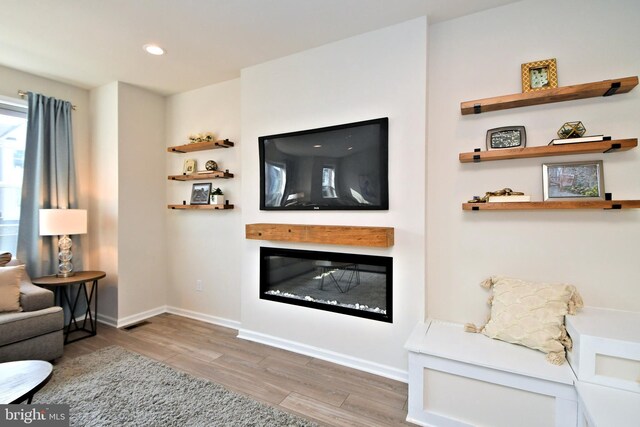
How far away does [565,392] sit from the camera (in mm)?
1500

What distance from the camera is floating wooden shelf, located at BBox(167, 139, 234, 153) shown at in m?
3.22

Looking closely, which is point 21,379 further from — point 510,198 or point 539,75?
point 539,75

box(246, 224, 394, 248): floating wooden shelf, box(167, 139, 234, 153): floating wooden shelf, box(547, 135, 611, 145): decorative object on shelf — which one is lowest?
box(246, 224, 394, 248): floating wooden shelf

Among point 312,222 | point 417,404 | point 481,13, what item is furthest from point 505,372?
point 481,13

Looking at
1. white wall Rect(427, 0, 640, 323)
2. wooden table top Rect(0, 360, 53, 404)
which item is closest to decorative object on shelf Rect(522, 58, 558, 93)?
white wall Rect(427, 0, 640, 323)

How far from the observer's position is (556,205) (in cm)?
185

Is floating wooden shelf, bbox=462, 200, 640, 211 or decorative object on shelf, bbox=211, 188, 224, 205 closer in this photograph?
floating wooden shelf, bbox=462, 200, 640, 211

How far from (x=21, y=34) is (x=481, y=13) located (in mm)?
3575

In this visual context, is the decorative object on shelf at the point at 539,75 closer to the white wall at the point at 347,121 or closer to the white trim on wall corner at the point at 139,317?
the white wall at the point at 347,121

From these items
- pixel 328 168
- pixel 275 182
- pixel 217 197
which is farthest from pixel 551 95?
pixel 217 197

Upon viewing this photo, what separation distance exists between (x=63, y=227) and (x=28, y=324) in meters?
0.99

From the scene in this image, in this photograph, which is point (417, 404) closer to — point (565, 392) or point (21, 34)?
point (565, 392)

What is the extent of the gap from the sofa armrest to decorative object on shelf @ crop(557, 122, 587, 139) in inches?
162

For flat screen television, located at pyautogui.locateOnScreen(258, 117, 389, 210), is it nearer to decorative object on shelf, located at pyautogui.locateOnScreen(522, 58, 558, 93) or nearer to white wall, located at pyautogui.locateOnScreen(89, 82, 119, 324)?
decorative object on shelf, located at pyautogui.locateOnScreen(522, 58, 558, 93)
